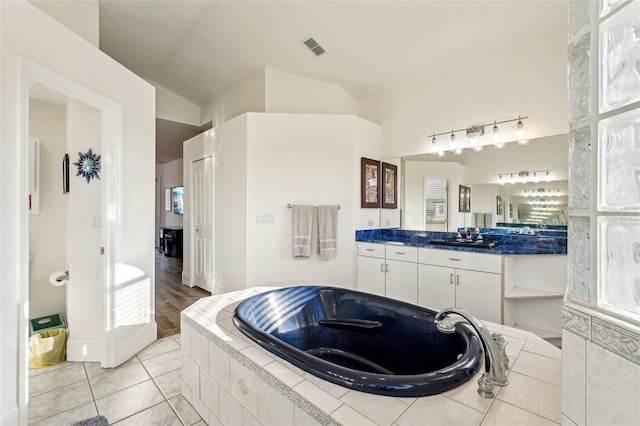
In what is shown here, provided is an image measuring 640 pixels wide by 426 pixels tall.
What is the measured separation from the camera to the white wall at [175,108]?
473 cm

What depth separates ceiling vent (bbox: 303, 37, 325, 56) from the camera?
122 inches

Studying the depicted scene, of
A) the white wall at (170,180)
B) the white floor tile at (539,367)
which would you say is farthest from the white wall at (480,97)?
the white wall at (170,180)

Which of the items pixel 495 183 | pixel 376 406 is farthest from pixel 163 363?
pixel 495 183

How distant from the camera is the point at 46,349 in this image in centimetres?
215

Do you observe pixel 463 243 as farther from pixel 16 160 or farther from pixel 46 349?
pixel 46 349

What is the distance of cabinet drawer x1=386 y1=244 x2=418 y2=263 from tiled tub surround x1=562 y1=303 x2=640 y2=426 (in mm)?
2324

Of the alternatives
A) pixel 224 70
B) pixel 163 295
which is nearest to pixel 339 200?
pixel 224 70

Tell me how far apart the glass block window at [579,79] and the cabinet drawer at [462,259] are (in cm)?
210

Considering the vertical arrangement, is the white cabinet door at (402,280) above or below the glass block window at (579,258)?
below

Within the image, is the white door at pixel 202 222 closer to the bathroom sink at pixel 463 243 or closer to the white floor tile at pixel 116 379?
the white floor tile at pixel 116 379

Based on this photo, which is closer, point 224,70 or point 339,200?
point 339,200

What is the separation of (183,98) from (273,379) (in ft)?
16.8

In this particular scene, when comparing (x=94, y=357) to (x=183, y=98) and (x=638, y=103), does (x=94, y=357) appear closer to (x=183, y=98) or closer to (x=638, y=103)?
(x=638, y=103)

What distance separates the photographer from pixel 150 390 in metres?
1.89
